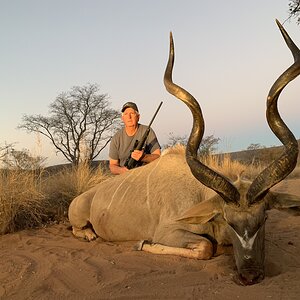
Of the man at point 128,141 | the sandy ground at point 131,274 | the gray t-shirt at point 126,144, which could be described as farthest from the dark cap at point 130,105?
the sandy ground at point 131,274

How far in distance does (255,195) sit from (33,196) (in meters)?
4.24

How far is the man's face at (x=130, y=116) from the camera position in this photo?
6.58m

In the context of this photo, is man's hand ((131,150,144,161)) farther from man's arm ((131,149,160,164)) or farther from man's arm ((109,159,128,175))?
man's arm ((109,159,128,175))

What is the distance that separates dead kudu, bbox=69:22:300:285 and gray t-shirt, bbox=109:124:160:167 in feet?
3.48

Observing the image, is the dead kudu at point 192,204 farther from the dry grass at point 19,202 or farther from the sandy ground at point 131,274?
the dry grass at point 19,202

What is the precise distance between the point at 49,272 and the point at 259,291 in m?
1.74

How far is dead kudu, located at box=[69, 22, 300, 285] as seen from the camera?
308cm

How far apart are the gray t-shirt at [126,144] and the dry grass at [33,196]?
1.30m

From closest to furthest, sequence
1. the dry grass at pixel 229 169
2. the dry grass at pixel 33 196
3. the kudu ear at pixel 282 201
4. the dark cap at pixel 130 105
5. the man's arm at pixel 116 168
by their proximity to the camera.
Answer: the kudu ear at pixel 282 201
the dry grass at pixel 229 169
the dry grass at pixel 33 196
the man's arm at pixel 116 168
the dark cap at pixel 130 105

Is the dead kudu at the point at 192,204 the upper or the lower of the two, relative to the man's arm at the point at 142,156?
lower

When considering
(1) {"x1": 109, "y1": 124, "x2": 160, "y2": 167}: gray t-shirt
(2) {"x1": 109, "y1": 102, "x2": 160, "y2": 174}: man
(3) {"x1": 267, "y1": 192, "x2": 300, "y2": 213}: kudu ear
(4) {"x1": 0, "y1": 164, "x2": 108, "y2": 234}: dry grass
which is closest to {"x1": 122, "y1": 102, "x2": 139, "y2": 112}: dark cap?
(2) {"x1": 109, "y1": 102, "x2": 160, "y2": 174}: man

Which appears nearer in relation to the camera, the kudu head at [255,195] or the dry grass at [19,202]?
the kudu head at [255,195]

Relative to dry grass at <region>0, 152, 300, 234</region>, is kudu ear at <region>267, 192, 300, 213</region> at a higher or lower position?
higher

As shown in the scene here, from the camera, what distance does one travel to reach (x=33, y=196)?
21.1 ft
